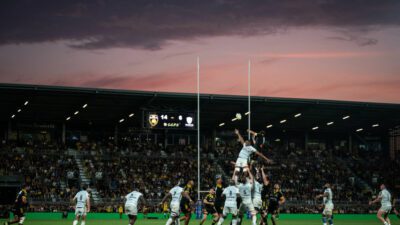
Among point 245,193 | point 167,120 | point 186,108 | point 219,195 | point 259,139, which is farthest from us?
point 186,108

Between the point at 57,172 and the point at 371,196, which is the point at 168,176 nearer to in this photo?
the point at 57,172

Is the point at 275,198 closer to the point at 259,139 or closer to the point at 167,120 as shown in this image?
the point at 259,139

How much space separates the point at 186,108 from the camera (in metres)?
66.5

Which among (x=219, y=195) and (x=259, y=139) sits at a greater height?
(x=259, y=139)

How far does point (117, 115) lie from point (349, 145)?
32.3 meters

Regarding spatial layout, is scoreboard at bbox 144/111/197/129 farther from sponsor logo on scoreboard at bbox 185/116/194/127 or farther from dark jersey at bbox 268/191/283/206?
dark jersey at bbox 268/191/283/206

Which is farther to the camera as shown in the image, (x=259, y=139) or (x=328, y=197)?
(x=328, y=197)

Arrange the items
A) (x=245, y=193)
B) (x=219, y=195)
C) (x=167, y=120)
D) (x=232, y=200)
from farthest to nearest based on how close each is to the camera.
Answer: (x=167, y=120), (x=219, y=195), (x=245, y=193), (x=232, y=200)

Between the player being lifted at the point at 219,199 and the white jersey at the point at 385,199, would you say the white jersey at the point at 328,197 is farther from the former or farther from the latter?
the player being lifted at the point at 219,199

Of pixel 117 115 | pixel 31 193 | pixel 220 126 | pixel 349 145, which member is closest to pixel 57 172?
pixel 31 193

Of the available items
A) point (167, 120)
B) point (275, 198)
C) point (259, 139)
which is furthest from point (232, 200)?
point (167, 120)

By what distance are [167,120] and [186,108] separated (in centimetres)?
1055

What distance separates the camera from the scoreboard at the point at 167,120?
56062mm

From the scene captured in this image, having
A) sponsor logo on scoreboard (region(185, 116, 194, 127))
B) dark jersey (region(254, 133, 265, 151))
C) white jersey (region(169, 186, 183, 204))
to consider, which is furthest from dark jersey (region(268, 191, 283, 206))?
sponsor logo on scoreboard (region(185, 116, 194, 127))
